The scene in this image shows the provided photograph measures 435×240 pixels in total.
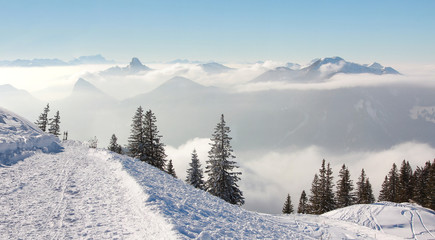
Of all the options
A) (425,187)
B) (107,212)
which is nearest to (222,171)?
(107,212)

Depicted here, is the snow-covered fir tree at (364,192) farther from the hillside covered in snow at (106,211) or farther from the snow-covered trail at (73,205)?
the snow-covered trail at (73,205)

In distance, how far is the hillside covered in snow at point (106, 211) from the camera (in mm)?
8633

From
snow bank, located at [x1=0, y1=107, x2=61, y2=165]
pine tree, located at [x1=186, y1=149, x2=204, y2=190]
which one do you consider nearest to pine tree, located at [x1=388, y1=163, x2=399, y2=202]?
pine tree, located at [x1=186, y1=149, x2=204, y2=190]

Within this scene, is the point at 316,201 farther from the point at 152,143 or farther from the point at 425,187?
the point at 152,143

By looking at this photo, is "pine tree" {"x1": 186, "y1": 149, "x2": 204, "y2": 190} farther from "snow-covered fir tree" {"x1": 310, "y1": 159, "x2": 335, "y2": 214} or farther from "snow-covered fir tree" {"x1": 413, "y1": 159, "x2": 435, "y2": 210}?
"snow-covered fir tree" {"x1": 413, "y1": 159, "x2": 435, "y2": 210}

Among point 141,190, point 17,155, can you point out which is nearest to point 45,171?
point 17,155

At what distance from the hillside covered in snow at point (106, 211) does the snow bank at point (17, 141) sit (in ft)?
4.02

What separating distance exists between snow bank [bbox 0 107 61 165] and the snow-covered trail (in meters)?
1.80

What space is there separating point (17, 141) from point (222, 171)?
22.1 meters

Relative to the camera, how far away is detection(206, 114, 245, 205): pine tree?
112 ft

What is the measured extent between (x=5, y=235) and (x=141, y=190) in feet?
17.8

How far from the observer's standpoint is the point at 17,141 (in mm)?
20297

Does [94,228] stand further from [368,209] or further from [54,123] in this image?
[54,123]

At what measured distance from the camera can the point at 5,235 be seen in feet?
25.9
